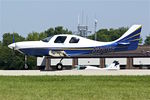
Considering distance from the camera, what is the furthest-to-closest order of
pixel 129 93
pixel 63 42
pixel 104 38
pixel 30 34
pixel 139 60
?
pixel 104 38 < pixel 30 34 < pixel 139 60 < pixel 63 42 < pixel 129 93

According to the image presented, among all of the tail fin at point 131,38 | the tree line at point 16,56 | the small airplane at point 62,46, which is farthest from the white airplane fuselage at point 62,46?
the tree line at point 16,56

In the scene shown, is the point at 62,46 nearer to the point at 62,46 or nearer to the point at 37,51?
the point at 62,46

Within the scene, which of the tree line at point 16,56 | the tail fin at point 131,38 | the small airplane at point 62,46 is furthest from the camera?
the tree line at point 16,56

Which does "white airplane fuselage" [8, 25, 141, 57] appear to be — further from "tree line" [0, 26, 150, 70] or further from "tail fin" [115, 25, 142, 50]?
"tree line" [0, 26, 150, 70]

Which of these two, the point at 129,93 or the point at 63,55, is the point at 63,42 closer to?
the point at 63,55

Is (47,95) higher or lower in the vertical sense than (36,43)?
lower

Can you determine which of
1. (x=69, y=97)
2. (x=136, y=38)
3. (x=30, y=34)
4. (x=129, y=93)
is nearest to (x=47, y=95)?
(x=69, y=97)

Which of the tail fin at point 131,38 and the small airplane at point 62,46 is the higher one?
the tail fin at point 131,38

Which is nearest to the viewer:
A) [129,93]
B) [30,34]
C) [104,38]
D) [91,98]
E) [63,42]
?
[91,98]

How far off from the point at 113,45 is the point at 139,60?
128 feet

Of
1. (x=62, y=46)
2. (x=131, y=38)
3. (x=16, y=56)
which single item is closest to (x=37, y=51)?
(x=62, y=46)

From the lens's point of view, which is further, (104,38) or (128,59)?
(104,38)

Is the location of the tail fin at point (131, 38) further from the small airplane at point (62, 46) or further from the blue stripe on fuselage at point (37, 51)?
the blue stripe on fuselage at point (37, 51)

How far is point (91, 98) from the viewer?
11.3m
